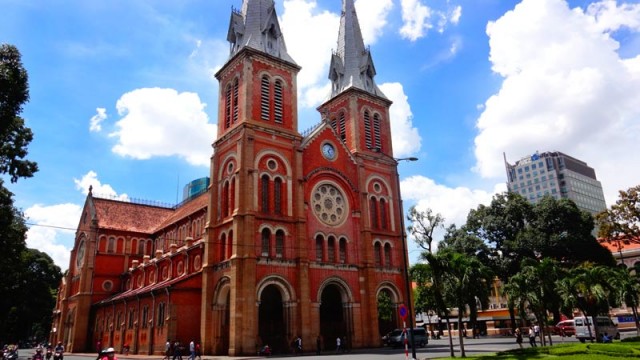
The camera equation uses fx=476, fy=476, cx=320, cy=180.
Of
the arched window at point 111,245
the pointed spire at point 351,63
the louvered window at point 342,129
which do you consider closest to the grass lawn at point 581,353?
the louvered window at point 342,129

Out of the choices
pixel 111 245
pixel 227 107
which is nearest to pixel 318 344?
pixel 227 107

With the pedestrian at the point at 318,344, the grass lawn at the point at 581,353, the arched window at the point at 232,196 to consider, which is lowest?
the grass lawn at the point at 581,353

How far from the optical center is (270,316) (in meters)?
Answer: 40.8

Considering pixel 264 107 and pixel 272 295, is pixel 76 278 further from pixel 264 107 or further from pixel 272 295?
pixel 264 107

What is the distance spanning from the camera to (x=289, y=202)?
39438 mm

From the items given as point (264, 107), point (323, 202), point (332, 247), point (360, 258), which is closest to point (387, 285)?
point (360, 258)

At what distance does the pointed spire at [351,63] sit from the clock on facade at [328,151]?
8.21m

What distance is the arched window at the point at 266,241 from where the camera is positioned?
121ft

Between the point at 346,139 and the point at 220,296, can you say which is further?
the point at 346,139

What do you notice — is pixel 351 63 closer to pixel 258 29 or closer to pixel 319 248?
pixel 258 29

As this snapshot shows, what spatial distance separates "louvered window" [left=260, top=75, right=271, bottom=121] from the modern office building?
108623 millimetres

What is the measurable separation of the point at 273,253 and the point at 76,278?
3496 centimetres

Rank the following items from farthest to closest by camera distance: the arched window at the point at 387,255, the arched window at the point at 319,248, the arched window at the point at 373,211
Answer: the arched window at the point at 373,211 → the arched window at the point at 387,255 → the arched window at the point at 319,248

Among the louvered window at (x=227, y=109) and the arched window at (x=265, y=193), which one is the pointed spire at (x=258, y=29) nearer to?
the louvered window at (x=227, y=109)
